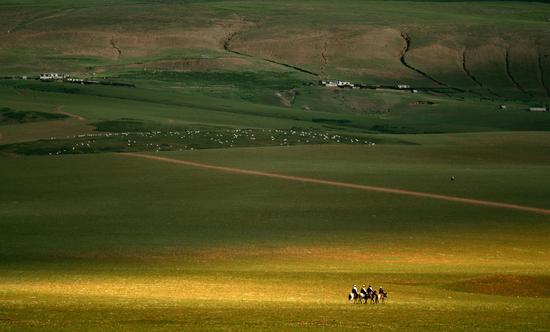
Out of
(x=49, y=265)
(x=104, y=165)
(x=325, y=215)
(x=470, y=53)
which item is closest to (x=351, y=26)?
(x=470, y=53)

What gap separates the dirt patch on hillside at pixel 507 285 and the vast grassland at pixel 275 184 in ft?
0.33

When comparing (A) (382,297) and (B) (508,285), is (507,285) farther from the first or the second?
(A) (382,297)

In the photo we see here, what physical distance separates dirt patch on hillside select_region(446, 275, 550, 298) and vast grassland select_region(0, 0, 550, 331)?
10cm

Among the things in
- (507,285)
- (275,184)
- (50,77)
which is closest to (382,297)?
(507,285)

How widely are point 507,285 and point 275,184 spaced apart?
95.9 feet

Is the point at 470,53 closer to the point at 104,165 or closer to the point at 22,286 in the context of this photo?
the point at 104,165

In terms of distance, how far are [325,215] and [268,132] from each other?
36.7m

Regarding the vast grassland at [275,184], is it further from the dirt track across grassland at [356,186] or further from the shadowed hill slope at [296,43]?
the shadowed hill slope at [296,43]

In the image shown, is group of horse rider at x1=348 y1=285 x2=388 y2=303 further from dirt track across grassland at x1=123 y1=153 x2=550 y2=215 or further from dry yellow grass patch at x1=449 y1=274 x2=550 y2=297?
dirt track across grassland at x1=123 y1=153 x2=550 y2=215

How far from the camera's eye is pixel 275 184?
63406 millimetres

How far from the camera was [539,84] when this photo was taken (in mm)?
145875

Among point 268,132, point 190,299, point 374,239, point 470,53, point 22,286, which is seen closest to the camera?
point 190,299

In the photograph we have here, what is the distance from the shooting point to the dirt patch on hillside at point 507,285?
34562mm

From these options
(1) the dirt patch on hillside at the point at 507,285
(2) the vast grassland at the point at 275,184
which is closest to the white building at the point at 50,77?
(2) the vast grassland at the point at 275,184
